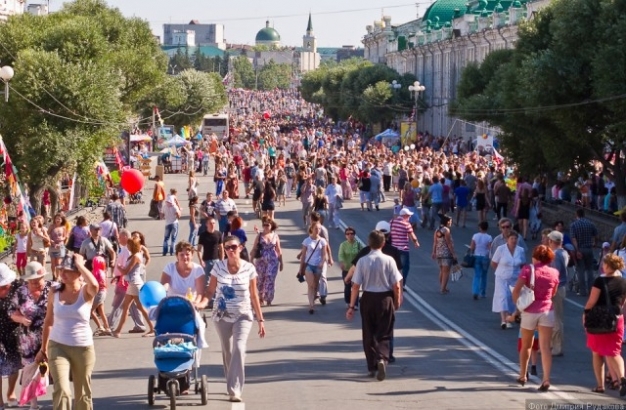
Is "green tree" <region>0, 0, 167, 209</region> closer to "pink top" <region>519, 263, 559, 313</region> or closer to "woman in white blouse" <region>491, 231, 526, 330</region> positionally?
"woman in white blouse" <region>491, 231, 526, 330</region>

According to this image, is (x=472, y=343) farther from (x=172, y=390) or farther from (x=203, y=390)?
(x=172, y=390)

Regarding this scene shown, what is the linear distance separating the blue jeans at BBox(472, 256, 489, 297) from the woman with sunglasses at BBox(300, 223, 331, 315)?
257cm

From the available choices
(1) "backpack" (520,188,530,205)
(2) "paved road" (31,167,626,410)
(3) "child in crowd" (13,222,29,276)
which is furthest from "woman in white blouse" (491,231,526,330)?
(1) "backpack" (520,188,530,205)

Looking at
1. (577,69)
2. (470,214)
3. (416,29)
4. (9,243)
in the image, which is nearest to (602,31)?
(577,69)

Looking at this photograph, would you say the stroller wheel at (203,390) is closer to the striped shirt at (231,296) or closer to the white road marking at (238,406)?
the white road marking at (238,406)

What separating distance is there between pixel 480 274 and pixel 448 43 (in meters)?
63.5

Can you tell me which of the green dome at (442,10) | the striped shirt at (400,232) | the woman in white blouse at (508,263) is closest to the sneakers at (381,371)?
the woman in white blouse at (508,263)

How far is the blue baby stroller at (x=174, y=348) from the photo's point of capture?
11.8 m

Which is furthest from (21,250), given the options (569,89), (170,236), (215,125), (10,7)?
(215,125)

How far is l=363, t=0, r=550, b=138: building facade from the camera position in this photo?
71812mm

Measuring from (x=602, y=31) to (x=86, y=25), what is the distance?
15818 mm

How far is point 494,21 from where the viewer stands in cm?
7356

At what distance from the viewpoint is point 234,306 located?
1213cm

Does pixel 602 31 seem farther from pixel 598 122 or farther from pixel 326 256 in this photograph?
pixel 326 256
